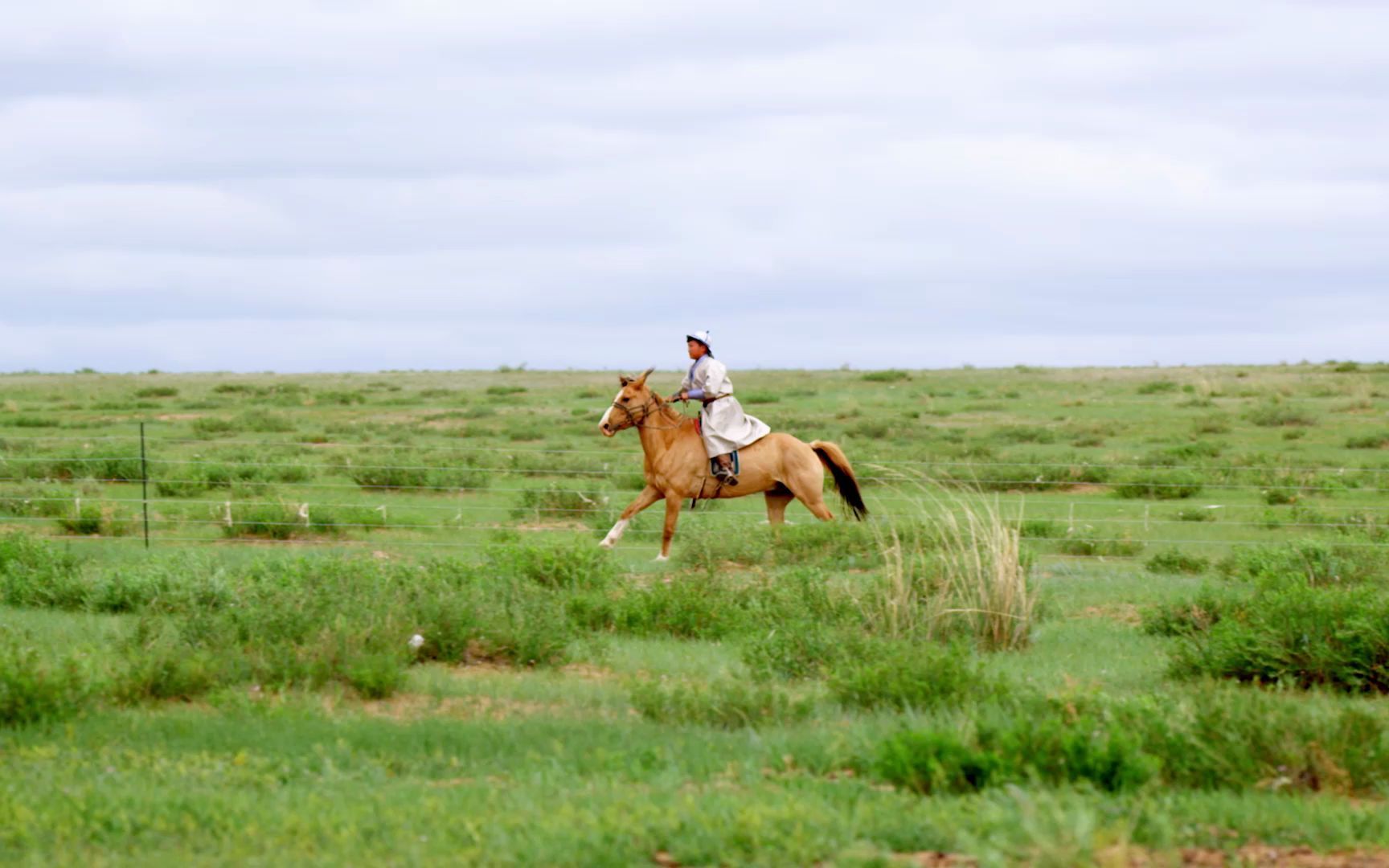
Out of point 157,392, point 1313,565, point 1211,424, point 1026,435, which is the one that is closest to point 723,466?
point 1313,565

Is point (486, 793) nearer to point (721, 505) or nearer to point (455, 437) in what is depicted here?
point (721, 505)

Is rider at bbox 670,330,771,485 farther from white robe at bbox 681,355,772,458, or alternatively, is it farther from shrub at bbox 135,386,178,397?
shrub at bbox 135,386,178,397

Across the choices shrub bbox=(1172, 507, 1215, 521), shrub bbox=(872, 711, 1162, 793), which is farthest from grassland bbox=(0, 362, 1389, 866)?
shrub bbox=(1172, 507, 1215, 521)

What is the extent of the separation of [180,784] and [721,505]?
16.6m

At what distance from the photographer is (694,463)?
15648 mm

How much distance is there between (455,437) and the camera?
3198cm

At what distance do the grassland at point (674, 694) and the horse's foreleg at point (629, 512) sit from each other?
0.67 meters

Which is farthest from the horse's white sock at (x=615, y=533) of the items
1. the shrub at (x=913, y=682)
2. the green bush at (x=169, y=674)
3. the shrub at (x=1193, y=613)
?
the shrub at (x=913, y=682)

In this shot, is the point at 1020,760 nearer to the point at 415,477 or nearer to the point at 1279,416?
the point at 415,477

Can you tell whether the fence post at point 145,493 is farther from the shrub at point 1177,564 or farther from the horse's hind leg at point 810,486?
the shrub at point 1177,564

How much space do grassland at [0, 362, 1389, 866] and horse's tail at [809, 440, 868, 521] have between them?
2.30 ft

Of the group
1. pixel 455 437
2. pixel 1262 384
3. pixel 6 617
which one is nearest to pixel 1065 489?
pixel 455 437

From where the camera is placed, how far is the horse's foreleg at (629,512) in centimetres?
1509

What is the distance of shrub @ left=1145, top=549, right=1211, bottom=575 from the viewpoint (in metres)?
15.4
